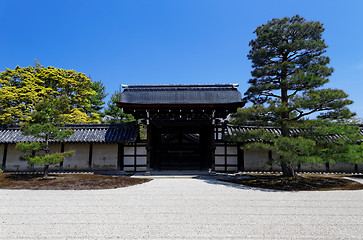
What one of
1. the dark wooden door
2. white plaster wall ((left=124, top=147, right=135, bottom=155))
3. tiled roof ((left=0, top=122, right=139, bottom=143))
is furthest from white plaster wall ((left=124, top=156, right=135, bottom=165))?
the dark wooden door

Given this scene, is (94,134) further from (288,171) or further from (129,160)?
(288,171)

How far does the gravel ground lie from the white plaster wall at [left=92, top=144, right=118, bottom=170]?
638 centimetres

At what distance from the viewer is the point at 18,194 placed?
302 inches

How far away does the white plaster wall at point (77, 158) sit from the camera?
14.1 meters

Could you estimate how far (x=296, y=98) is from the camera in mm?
9617

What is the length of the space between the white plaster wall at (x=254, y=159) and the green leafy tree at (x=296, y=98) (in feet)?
11.2

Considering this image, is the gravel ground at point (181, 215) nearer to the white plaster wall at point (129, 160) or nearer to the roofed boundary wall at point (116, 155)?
the roofed boundary wall at point (116, 155)

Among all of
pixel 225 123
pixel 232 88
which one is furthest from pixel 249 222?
pixel 232 88

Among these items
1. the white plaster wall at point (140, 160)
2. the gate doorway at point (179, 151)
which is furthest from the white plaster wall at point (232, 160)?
the white plaster wall at point (140, 160)

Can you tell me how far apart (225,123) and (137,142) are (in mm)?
6492

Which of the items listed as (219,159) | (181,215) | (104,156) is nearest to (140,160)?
(104,156)

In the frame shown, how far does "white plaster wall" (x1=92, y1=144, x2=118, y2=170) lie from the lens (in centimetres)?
1419

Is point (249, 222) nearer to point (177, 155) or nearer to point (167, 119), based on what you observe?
point (167, 119)

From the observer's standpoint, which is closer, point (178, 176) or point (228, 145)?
point (178, 176)
